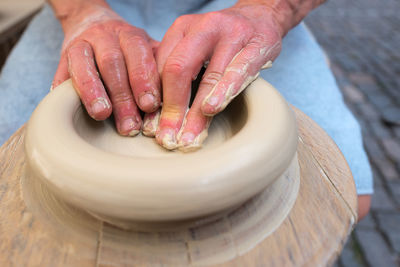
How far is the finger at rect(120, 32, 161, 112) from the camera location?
601 mm

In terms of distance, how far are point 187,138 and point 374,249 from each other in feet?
3.10

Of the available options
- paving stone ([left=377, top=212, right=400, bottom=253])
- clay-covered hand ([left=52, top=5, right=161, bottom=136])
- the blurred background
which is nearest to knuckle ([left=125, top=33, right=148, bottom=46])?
clay-covered hand ([left=52, top=5, right=161, bottom=136])

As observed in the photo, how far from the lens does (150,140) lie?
62cm

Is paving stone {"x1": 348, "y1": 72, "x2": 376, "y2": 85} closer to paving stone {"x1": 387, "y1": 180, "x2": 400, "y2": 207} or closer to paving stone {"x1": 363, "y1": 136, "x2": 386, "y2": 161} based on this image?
paving stone {"x1": 363, "y1": 136, "x2": 386, "y2": 161}

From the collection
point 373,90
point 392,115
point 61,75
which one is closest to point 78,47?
point 61,75

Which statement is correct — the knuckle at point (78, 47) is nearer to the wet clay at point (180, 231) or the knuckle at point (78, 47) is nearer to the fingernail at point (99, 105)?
the fingernail at point (99, 105)

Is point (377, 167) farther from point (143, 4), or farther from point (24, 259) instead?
point (24, 259)

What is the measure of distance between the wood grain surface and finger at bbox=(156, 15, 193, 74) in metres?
0.30

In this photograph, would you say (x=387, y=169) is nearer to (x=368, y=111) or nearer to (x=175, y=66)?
(x=368, y=111)

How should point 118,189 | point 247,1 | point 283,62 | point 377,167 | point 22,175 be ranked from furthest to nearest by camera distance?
point 377,167 → point 283,62 → point 247,1 → point 22,175 → point 118,189

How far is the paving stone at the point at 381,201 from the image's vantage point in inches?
51.1

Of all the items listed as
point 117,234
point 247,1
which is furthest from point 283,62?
point 117,234

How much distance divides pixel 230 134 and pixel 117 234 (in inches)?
10.6

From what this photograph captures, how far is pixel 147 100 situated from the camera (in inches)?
23.8
